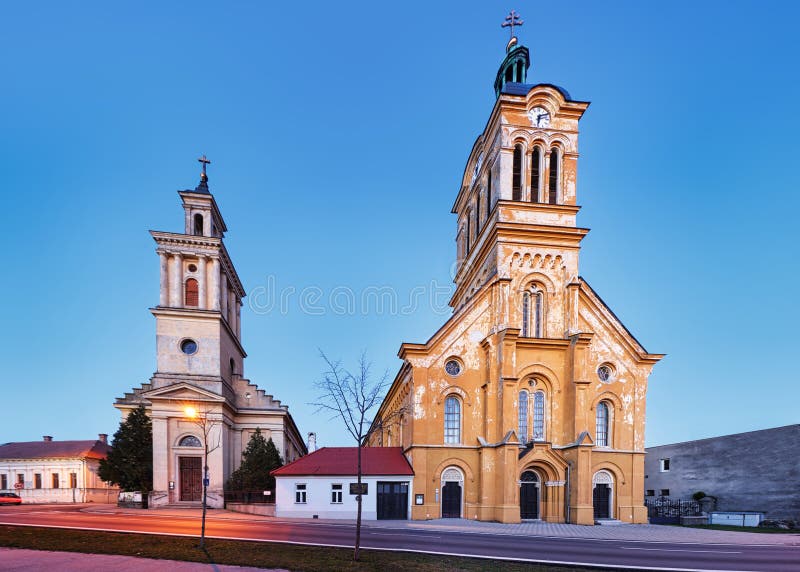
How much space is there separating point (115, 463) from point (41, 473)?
30966 mm

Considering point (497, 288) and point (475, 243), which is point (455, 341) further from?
point (475, 243)

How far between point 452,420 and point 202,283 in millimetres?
27206

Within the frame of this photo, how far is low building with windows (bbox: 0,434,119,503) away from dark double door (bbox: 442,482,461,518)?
156 ft

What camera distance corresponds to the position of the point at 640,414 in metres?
31.4

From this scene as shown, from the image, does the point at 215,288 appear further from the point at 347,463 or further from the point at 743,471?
the point at 743,471

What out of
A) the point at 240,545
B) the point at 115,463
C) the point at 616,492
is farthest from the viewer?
the point at 115,463

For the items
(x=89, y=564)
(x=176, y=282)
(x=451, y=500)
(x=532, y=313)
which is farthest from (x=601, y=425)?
(x=176, y=282)

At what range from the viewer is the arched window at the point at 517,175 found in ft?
111

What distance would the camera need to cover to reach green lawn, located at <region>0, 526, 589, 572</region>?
Answer: 44.1ft

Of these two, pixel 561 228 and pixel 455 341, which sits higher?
pixel 561 228

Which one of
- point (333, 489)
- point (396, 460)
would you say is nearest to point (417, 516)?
point (396, 460)

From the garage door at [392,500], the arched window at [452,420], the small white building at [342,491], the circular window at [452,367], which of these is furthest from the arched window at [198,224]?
the garage door at [392,500]

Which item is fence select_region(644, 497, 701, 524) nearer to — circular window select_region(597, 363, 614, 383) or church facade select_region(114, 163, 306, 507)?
circular window select_region(597, 363, 614, 383)

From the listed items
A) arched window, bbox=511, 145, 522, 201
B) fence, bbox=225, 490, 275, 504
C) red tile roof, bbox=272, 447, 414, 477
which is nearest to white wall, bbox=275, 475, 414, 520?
red tile roof, bbox=272, 447, 414, 477
